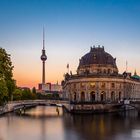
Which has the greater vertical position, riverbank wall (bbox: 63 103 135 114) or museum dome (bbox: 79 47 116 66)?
museum dome (bbox: 79 47 116 66)

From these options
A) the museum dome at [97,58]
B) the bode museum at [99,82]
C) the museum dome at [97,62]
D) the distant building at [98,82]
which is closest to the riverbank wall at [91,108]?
the bode museum at [99,82]

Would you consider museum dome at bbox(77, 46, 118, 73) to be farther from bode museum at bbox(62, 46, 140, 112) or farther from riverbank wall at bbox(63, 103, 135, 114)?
riverbank wall at bbox(63, 103, 135, 114)

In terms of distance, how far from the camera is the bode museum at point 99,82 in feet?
437

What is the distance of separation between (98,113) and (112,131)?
4437 centimetres

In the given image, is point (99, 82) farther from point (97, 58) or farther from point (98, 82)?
point (97, 58)

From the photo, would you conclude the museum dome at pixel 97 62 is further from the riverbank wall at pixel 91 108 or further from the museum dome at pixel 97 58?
the riverbank wall at pixel 91 108

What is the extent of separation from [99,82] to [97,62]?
1672cm

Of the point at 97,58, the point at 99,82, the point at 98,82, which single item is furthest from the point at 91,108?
the point at 97,58

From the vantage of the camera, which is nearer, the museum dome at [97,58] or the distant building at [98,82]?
the distant building at [98,82]

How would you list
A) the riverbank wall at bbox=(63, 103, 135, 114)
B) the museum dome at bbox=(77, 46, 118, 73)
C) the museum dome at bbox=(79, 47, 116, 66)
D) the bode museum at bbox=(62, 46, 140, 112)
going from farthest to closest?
the museum dome at bbox=(79, 47, 116, 66) → the museum dome at bbox=(77, 46, 118, 73) → the bode museum at bbox=(62, 46, 140, 112) → the riverbank wall at bbox=(63, 103, 135, 114)

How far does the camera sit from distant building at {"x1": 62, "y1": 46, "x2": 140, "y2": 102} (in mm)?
133125

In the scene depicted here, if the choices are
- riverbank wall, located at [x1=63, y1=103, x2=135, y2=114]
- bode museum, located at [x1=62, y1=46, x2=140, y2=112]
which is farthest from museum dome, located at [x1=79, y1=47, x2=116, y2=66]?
riverbank wall, located at [x1=63, y1=103, x2=135, y2=114]

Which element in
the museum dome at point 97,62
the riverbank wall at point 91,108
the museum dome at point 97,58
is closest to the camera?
the riverbank wall at point 91,108

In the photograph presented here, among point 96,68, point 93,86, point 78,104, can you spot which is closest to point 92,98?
point 93,86
